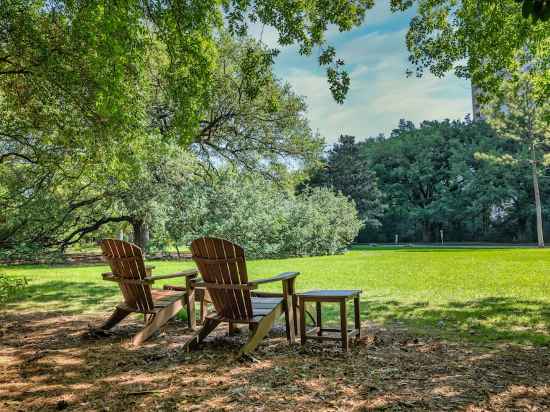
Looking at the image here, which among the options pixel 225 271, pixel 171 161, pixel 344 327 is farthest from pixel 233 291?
pixel 171 161

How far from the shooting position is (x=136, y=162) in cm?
856

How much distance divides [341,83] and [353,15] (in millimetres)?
1084

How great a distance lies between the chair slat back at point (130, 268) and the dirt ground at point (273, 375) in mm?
452

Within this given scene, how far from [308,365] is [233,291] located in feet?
Answer: 3.32

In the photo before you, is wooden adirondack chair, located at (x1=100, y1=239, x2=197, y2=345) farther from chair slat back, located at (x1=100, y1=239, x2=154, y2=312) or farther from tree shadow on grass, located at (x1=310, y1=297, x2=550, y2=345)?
Result: tree shadow on grass, located at (x1=310, y1=297, x2=550, y2=345)

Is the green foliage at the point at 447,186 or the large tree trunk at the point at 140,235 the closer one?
the large tree trunk at the point at 140,235

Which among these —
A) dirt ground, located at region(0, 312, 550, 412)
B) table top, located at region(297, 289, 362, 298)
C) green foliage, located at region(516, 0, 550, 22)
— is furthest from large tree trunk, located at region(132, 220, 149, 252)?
green foliage, located at region(516, 0, 550, 22)

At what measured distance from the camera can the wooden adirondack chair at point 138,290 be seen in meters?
5.00

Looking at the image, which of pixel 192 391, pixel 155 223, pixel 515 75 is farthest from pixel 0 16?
pixel 155 223

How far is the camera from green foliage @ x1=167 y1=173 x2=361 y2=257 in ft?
54.4

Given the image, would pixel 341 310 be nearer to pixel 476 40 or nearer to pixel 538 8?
pixel 538 8

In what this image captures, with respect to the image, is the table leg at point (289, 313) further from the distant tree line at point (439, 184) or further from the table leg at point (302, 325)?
the distant tree line at point (439, 184)

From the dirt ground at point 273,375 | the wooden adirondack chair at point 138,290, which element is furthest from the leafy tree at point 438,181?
the wooden adirondack chair at point 138,290

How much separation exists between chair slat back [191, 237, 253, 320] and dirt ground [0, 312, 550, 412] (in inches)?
17.1
